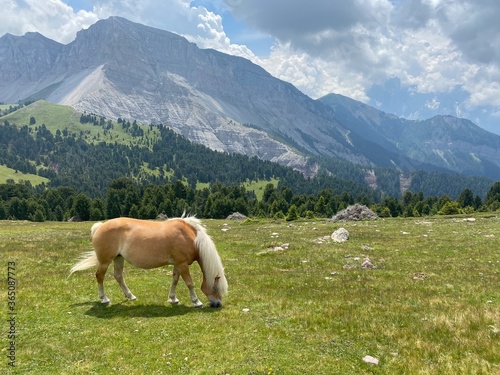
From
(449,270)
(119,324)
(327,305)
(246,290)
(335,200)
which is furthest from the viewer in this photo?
(335,200)

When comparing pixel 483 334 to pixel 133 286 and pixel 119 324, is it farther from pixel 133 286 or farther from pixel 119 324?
pixel 133 286

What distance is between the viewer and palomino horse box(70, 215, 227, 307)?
15383 millimetres

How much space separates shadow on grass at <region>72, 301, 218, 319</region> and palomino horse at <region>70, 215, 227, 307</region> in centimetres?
40

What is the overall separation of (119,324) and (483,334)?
41.2 ft

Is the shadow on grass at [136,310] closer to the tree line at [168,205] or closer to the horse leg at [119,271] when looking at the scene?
the horse leg at [119,271]

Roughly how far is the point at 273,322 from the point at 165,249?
5.69 m

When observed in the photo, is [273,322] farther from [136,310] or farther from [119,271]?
[119,271]

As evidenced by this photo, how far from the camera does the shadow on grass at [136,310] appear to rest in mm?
14469

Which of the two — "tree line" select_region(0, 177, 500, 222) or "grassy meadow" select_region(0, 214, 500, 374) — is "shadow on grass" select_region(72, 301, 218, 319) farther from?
"tree line" select_region(0, 177, 500, 222)

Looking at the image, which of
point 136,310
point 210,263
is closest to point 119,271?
point 136,310

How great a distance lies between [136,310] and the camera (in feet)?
49.8

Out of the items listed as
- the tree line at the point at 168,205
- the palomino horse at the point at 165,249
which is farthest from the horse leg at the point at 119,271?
the tree line at the point at 168,205

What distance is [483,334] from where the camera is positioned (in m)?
11.1

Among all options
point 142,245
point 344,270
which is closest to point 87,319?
point 142,245
